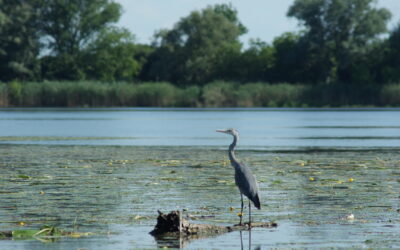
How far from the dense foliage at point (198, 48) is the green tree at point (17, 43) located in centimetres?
10

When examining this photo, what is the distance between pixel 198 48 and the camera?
91500 millimetres

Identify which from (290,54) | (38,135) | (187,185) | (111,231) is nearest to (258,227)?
(111,231)

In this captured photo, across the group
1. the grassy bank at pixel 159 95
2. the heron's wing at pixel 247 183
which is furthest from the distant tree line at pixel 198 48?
the heron's wing at pixel 247 183

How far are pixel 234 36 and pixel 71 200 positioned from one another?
264 feet

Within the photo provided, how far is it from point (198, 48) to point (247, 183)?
79081mm

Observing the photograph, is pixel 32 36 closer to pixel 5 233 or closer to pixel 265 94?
pixel 265 94

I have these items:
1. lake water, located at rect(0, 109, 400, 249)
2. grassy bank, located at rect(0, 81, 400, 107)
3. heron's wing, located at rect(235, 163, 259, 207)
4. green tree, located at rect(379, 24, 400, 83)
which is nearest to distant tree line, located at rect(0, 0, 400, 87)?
green tree, located at rect(379, 24, 400, 83)

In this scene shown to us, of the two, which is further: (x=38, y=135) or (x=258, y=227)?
(x=38, y=135)

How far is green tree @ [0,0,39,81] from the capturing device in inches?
3497

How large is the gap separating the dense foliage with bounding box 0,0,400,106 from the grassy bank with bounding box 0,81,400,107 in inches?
186

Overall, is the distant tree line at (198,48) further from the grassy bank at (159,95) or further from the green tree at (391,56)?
the grassy bank at (159,95)

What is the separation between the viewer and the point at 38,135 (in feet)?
119

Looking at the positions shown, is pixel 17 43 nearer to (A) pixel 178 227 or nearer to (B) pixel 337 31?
(B) pixel 337 31

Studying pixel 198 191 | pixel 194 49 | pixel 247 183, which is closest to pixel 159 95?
pixel 194 49
